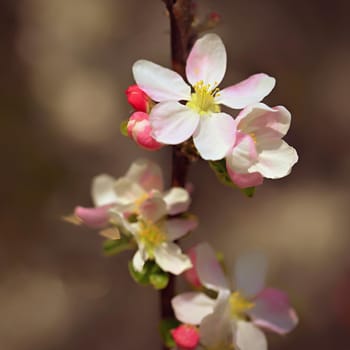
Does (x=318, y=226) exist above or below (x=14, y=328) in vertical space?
above

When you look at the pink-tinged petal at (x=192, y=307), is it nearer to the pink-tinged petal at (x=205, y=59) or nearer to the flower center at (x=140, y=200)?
the flower center at (x=140, y=200)

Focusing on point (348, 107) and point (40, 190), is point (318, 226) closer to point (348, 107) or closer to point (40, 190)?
point (348, 107)

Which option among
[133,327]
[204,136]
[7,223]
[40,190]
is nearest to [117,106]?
[40,190]

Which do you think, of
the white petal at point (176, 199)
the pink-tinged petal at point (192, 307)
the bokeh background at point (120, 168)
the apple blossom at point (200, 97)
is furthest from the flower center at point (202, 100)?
the bokeh background at point (120, 168)

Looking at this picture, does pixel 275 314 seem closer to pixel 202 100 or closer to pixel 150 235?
pixel 150 235

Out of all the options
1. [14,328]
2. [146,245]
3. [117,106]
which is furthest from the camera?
[117,106]

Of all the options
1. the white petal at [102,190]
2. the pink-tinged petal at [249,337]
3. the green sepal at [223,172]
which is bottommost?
the pink-tinged petal at [249,337]

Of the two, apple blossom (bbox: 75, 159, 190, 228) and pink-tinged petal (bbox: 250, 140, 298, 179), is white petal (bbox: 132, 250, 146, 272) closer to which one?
apple blossom (bbox: 75, 159, 190, 228)

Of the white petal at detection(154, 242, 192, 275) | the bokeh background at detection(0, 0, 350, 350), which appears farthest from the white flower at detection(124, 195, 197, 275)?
the bokeh background at detection(0, 0, 350, 350)
